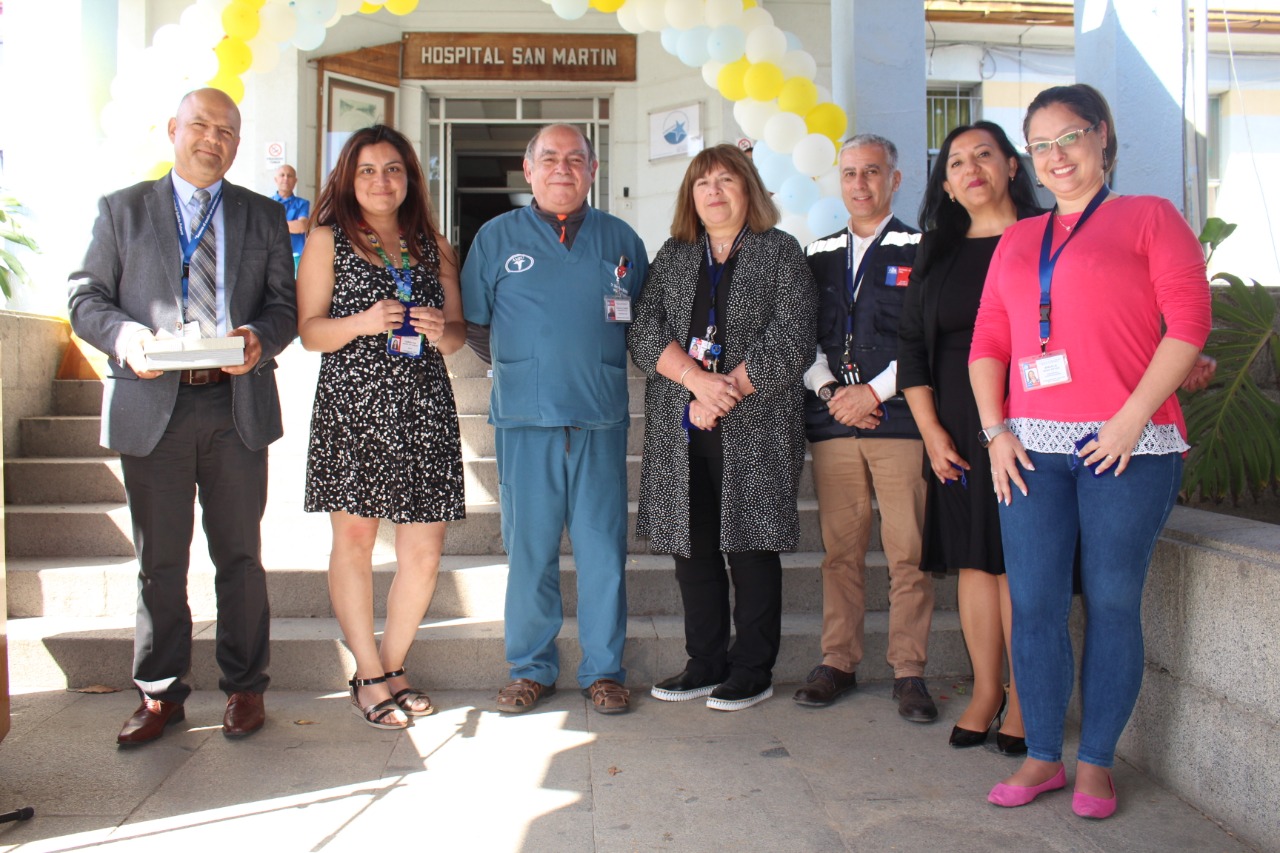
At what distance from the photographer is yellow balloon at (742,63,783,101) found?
5988mm

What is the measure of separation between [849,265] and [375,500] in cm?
177

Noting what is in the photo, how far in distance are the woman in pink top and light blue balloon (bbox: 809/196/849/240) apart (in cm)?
317

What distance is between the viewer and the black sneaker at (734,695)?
3320 millimetres

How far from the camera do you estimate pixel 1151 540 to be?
2.43 m

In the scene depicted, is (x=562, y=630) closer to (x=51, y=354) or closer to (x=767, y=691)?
(x=767, y=691)

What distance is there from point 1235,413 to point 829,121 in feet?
9.47

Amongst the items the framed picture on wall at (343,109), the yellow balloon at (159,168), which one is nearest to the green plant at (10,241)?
the yellow balloon at (159,168)

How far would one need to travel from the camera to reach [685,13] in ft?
20.2

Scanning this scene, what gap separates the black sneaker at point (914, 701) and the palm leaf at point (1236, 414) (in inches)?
55.9

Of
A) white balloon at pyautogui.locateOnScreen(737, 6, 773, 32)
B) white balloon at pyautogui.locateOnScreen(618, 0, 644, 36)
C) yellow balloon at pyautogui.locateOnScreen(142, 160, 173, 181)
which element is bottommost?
yellow balloon at pyautogui.locateOnScreen(142, 160, 173, 181)

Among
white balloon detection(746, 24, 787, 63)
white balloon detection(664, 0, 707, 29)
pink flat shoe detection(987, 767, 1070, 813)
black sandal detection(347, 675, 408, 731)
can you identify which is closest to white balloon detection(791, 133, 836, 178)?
white balloon detection(746, 24, 787, 63)

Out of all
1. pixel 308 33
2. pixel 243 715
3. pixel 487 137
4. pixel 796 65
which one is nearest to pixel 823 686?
pixel 243 715

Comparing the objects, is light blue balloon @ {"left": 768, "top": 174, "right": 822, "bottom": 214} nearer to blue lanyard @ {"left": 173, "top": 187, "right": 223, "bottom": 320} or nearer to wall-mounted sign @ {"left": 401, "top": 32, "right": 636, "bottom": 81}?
blue lanyard @ {"left": 173, "top": 187, "right": 223, "bottom": 320}

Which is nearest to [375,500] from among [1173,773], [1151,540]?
[1151,540]
